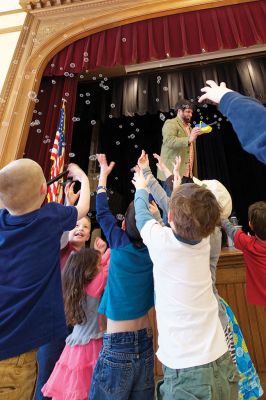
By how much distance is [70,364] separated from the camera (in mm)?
1141

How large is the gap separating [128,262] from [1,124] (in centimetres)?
242

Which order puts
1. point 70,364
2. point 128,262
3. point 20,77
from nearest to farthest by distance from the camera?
point 128,262 → point 70,364 → point 20,77

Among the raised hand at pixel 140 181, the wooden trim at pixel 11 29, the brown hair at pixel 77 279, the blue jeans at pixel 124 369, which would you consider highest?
the wooden trim at pixel 11 29

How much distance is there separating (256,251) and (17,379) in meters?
1.22

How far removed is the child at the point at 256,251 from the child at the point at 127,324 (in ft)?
1.91

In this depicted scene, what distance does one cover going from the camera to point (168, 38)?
332cm

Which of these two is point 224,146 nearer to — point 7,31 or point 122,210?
point 122,210

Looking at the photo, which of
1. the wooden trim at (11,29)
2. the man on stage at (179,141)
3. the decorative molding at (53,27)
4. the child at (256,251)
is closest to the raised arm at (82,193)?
the child at (256,251)

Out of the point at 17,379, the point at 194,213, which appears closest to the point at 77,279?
the point at 17,379

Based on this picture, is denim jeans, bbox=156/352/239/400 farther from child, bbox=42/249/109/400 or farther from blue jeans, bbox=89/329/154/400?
child, bbox=42/249/109/400

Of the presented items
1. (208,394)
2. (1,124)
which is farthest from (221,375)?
(1,124)

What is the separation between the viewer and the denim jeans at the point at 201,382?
730 mm

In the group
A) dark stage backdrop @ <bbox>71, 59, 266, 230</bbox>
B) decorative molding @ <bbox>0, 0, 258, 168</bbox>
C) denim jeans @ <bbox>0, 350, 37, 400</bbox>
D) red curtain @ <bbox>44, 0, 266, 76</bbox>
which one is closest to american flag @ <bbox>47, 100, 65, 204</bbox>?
decorative molding @ <bbox>0, 0, 258, 168</bbox>

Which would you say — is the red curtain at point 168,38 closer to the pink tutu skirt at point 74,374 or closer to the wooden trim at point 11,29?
the wooden trim at point 11,29
